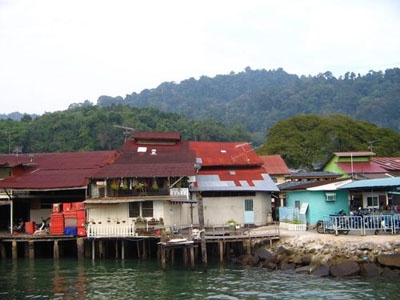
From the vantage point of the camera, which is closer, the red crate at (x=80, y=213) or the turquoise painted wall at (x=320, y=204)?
the turquoise painted wall at (x=320, y=204)

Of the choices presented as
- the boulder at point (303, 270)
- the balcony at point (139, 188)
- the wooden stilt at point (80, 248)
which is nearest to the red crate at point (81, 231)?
the wooden stilt at point (80, 248)

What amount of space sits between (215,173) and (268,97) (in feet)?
435

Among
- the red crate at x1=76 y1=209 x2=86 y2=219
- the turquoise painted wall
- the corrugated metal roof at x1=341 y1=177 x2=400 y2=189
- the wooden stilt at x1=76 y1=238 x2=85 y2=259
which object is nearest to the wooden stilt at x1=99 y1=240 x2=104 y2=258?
the wooden stilt at x1=76 y1=238 x2=85 y2=259

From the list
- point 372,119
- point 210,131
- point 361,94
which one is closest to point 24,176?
point 210,131

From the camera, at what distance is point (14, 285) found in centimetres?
2686

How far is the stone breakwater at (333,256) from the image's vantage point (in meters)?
Result: 26.8

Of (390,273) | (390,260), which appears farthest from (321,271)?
(390,260)

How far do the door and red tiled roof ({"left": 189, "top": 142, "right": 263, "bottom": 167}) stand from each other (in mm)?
3857

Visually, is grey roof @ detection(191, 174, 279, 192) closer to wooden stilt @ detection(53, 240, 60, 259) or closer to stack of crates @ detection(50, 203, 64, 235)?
stack of crates @ detection(50, 203, 64, 235)

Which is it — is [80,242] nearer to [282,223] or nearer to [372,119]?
[282,223]

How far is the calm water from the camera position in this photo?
23.7 meters

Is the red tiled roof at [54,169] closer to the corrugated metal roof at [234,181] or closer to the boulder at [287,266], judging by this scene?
the corrugated metal roof at [234,181]

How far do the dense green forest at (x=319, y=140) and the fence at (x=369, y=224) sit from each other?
39.4 meters

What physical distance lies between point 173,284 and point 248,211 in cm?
1500
